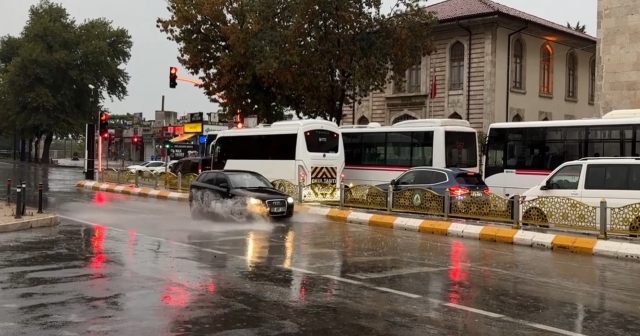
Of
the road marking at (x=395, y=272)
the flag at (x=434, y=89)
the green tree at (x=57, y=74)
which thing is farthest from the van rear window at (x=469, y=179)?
the green tree at (x=57, y=74)

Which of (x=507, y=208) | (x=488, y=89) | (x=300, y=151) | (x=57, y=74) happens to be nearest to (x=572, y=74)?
(x=488, y=89)

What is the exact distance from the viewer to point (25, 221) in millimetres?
15320

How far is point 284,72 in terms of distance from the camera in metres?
29.7

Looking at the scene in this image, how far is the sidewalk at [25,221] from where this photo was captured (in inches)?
583

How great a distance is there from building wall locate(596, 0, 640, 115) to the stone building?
791 centimetres

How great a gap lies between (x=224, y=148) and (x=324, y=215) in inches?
411

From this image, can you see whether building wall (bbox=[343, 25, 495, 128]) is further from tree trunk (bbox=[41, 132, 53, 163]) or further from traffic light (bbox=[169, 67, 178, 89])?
tree trunk (bbox=[41, 132, 53, 163])

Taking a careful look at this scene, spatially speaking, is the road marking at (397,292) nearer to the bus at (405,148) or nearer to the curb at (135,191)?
the bus at (405,148)

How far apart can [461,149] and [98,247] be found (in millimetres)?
17229

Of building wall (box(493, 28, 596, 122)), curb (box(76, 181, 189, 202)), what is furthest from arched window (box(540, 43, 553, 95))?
curb (box(76, 181, 189, 202))

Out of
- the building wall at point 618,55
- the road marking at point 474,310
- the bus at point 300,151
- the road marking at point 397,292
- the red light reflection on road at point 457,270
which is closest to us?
the road marking at point 474,310

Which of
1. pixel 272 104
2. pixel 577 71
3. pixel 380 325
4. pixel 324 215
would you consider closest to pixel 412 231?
pixel 324 215

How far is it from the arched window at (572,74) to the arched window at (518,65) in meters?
5.71

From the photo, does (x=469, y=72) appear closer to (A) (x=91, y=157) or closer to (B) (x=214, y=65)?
(B) (x=214, y=65)
